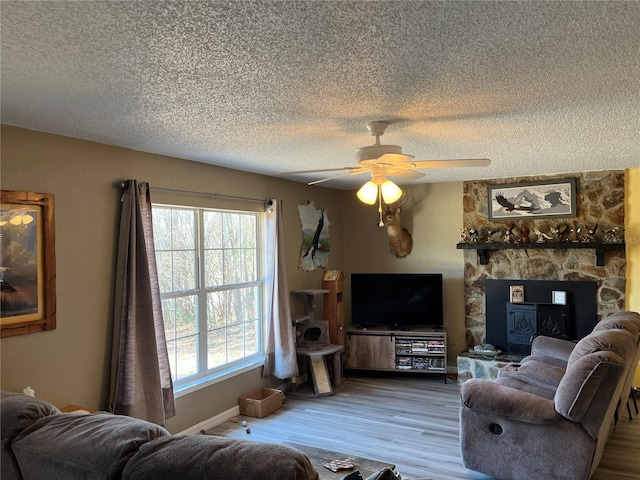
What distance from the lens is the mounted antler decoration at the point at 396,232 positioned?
6.34 meters

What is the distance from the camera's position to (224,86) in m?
2.33

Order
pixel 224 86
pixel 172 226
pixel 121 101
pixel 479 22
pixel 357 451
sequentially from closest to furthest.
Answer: pixel 479 22 → pixel 224 86 → pixel 121 101 → pixel 357 451 → pixel 172 226

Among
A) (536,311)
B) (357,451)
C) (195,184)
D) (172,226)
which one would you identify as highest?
(195,184)

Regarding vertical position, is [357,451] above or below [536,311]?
below

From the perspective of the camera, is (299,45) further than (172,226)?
No

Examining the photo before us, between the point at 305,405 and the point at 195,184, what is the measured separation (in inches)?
98.2

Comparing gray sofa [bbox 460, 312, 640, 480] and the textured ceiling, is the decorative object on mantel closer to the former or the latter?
the textured ceiling

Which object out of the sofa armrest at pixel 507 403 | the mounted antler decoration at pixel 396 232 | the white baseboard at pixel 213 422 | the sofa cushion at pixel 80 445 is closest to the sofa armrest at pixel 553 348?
the sofa armrest at pixel 507 403

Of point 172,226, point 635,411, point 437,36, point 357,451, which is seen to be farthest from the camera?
point 635,411

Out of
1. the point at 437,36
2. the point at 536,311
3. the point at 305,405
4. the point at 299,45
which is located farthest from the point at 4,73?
the point at 536,311

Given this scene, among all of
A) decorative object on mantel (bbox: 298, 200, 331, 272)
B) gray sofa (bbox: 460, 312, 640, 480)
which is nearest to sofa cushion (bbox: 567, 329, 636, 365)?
gray sofa (bbox: 460, 312, 640, 480)

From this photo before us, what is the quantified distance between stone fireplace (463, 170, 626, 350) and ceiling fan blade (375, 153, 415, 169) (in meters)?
3.34

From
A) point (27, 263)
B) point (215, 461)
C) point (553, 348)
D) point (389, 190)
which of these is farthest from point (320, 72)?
point (553, 348)

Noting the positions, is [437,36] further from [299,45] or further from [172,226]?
[172,226]
